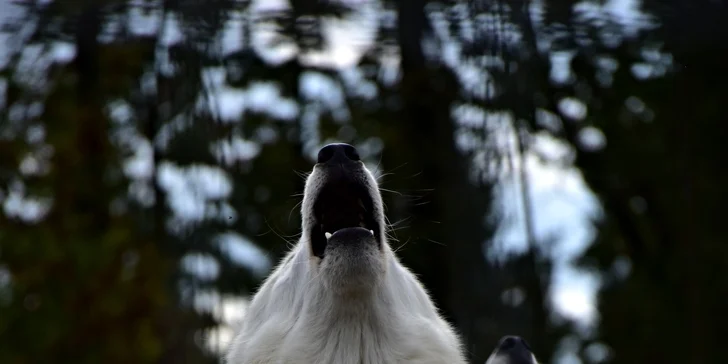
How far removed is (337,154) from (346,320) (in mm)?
841

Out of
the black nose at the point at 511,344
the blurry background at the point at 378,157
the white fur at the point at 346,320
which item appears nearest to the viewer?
the white fur at the point at 346,320

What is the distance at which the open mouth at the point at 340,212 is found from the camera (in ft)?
16.8

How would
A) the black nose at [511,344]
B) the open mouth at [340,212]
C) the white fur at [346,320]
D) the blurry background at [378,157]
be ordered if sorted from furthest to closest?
the blurry background at [378,157] → the open mouth at [340,212] → the black nose at [511,344] → the white fur at [346,320]

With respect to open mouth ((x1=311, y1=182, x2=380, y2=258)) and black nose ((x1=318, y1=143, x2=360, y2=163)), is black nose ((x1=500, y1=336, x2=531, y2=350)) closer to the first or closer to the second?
open mouth ((x1=311, y1=182, x2=380, y2=258))

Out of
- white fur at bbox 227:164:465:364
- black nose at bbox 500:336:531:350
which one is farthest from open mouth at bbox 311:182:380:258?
black nose at bbox 500:336:531:350

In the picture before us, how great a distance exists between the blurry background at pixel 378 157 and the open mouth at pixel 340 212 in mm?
1672

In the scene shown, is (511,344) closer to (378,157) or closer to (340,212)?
(340,212)

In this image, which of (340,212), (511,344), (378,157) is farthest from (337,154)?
(378,157)

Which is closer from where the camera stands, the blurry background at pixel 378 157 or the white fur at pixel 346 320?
the white fur at pixel 346 320

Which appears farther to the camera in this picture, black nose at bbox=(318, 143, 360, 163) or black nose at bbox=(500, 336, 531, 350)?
black nose at bbox=(318, 143, 360, 163)

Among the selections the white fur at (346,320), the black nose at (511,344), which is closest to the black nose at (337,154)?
the white fur at (346,320)

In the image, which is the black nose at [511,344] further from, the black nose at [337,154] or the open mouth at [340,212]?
the black nose at [337,154]

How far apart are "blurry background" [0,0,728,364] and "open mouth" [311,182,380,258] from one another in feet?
5.49

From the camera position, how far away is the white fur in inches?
191
